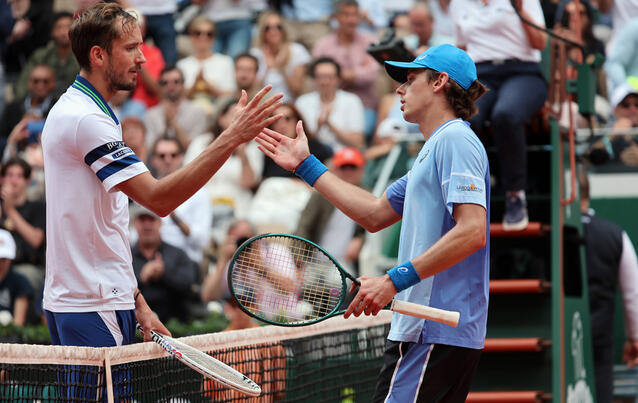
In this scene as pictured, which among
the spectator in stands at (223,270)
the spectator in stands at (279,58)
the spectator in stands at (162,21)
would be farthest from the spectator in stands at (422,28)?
the spectator in stands at (223,270)

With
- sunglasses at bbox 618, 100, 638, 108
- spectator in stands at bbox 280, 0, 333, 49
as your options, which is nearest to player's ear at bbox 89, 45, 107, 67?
sunglasses at bbox 618, 100, 638, 108

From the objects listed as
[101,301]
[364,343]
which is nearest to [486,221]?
[101,301]

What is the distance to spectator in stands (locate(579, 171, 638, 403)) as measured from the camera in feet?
26.5

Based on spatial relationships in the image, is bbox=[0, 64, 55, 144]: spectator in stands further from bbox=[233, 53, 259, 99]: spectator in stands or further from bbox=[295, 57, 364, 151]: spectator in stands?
bbox=[295, 57, 364, 151]: spectator in stands

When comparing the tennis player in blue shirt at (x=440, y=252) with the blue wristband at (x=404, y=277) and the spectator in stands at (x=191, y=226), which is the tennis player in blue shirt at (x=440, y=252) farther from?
the spectator in stands at (x=191, y=226)

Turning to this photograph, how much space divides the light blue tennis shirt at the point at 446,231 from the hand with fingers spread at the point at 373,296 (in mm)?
253

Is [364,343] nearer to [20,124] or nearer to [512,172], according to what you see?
[512,172]

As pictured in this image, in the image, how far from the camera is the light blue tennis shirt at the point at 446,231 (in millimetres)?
3957

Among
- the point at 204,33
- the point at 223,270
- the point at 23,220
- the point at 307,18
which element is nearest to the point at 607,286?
the point at 223,270

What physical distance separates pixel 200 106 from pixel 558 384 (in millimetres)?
6821

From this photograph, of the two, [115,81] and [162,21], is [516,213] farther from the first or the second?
[162,21]

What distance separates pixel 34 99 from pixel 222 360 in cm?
872

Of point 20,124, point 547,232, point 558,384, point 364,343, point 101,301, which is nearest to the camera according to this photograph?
point 101,301

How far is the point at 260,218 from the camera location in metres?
10.4
